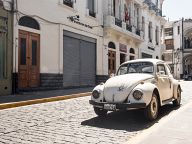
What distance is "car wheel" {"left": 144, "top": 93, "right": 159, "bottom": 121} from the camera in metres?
7.67

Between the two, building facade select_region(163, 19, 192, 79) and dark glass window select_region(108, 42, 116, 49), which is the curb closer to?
dark glass window select_region(108, 42, 116, 49)

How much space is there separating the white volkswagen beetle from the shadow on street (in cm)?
27

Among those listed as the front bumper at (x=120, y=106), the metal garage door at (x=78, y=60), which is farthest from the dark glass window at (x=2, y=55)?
the front bumper at (x=120, y=106)

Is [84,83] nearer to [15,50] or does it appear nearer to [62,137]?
[15,50]

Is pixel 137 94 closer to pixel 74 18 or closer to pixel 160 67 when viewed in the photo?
pixel 160 67

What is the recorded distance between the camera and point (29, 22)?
615 inches

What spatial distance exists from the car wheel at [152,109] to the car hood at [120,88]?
60cm

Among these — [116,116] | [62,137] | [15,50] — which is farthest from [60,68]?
[62,137]

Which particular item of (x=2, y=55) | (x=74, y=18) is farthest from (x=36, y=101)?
(x=74, y=18)

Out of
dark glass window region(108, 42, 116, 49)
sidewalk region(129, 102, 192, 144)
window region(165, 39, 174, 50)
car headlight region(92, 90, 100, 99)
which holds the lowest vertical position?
sidewalk region(129, 102, 192, 144)

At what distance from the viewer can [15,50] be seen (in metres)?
14.2

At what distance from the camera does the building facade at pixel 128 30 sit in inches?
965

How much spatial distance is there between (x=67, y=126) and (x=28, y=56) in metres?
9.07

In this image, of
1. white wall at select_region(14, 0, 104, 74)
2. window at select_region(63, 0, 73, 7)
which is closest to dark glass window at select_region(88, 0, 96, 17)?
white wall at select_region(14, 0, 104, 74)
